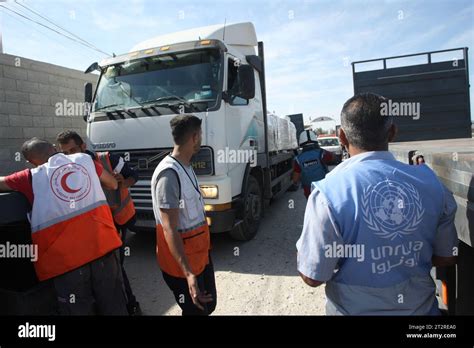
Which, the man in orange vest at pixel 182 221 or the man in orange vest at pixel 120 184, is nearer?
the man in orange vest at pixel 182 221

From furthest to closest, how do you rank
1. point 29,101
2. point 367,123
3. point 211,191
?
point 29,101 → point 211,191 → point 367,123

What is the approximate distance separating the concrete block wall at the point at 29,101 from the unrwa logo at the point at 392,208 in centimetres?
602

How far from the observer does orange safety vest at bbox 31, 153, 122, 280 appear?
196 cm

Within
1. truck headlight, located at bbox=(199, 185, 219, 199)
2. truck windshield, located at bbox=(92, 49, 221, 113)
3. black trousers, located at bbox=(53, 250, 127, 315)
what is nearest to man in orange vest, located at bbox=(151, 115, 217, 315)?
black trousers, located at bbox=(53, 250, 127, 315)

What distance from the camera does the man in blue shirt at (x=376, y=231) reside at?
123cm

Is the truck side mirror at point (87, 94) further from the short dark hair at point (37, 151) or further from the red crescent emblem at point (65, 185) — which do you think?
the red crescent emblem at point (65, 185)

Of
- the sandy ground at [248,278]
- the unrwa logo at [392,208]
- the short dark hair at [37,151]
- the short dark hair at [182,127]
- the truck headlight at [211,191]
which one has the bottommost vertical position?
the sandy ground at [248,278]

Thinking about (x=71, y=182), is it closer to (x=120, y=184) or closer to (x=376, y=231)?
(x=120, y=184)

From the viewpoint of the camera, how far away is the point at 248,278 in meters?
3.89

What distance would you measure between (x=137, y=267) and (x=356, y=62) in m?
5.53

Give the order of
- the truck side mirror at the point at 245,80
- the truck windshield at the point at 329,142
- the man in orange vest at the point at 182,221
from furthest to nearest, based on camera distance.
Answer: the truck windshield at the point at 329,142 → the truck side mirror at the point at 245,80 → the man in orange vest at the point at 182,221

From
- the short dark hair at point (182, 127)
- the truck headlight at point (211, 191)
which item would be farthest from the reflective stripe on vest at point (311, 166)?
the short dark hair at point (182, 127)

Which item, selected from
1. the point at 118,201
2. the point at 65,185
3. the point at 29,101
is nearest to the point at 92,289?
the point at 65,185

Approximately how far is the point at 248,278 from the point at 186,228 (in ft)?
7.01
